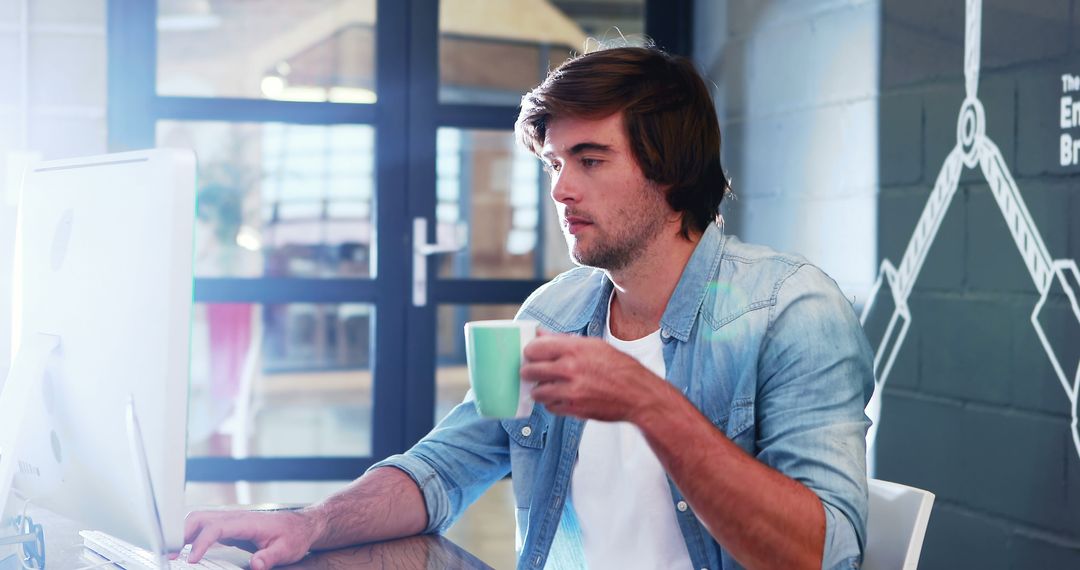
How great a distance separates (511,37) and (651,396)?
2.72m

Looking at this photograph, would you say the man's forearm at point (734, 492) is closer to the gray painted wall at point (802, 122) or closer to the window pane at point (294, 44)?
the gray painted wall at point (802, 122)

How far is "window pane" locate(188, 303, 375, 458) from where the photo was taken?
342cm

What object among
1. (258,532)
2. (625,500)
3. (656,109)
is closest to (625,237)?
(656,109)

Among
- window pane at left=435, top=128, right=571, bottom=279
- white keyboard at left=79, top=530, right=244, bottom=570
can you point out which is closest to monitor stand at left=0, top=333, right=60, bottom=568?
white keyboard at left=79, top=530, right=244, bottom=570

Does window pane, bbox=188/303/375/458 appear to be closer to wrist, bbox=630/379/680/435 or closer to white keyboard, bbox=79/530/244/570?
white keyboard, bbox=79/530/244/570

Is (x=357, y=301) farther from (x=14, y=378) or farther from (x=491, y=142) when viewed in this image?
(x=14, y=378)

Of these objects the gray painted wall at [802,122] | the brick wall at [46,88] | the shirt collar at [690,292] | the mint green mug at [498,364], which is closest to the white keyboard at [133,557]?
the mint green mug at [498,364]

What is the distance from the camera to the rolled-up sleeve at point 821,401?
1.18m

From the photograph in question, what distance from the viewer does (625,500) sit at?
1391 mm

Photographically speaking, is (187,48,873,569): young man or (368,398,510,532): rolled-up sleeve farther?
(368,398,510,532): rolled-up sleeve

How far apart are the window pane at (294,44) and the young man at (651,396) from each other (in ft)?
6.25

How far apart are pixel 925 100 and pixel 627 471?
129 cm

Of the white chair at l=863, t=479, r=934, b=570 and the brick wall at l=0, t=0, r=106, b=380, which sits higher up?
the brick wall at l=0, t=0, r=106, b=380

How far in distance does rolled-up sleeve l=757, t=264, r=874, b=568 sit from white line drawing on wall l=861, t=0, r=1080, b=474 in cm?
78
